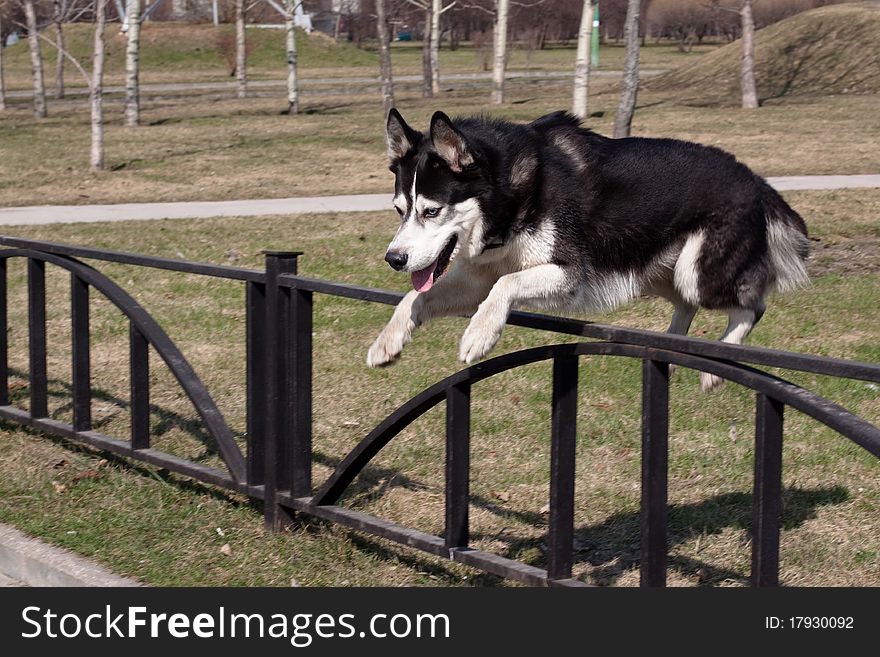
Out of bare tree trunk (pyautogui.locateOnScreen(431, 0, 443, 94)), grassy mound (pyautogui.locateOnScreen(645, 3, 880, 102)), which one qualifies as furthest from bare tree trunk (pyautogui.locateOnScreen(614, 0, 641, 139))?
bare tree trunk (pyautogui.locateOnScreen(431, 0, 443, 94))

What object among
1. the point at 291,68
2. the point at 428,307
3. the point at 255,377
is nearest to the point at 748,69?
the point at 291,68

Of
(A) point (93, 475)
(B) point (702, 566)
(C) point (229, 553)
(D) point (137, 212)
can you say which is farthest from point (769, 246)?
(D) point (137, 212)

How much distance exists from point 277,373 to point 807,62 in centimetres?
2622

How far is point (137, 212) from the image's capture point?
13.0 meters

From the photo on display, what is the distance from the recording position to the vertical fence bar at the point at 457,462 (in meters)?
3.99

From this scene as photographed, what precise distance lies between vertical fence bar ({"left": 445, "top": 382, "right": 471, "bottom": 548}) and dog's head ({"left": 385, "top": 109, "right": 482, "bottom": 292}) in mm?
406

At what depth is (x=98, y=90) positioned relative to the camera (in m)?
16.3

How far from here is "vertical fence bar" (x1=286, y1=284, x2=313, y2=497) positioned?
4.54 m

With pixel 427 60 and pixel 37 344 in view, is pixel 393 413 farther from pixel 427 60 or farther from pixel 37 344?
pixel 427 60

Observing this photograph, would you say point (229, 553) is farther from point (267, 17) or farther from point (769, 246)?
point (267, 17)

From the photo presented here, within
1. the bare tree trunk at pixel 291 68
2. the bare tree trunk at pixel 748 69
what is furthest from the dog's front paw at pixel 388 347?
the bare tree trunk at pixel 291 68

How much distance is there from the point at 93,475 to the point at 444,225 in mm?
2581

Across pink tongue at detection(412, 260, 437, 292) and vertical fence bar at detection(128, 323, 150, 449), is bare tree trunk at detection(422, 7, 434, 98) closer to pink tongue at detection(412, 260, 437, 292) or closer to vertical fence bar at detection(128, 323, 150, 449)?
vertical fence bar at detection(128, 323, 150, 449)

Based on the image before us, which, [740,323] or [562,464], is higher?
[740,323]
